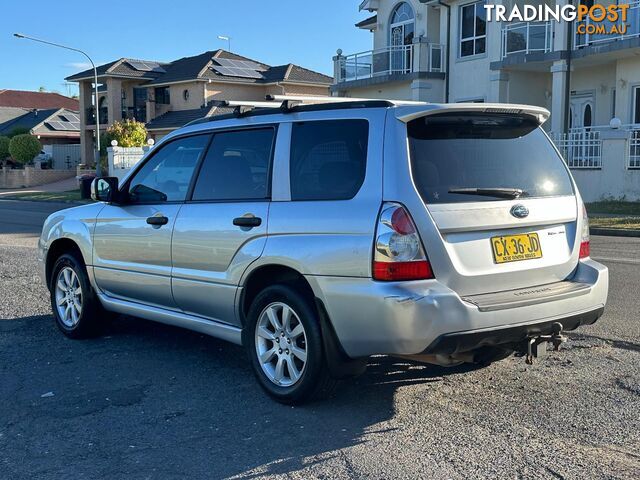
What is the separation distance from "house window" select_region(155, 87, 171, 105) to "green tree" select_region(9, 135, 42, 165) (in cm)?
851

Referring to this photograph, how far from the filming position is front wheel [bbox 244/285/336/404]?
4.40m

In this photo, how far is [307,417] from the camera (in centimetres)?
443

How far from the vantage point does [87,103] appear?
175 feet

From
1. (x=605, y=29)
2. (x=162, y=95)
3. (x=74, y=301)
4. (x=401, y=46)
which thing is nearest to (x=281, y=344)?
(x=74, y=301)

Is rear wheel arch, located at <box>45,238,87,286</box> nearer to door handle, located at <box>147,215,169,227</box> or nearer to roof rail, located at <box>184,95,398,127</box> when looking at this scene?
door handle, located at <box>147,215,169,227</box>

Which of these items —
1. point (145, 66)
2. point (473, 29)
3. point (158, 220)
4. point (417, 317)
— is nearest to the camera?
point (417, 317)

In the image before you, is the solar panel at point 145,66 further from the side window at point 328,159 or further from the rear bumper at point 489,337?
the rear bumper at point 489,337

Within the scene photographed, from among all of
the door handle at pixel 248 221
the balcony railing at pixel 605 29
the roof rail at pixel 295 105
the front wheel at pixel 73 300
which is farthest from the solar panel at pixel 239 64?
the door handle at pixel 248 221

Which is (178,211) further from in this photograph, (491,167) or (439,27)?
(439,27)

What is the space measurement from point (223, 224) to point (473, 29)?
24.2m

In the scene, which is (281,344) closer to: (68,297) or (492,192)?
(492,192)

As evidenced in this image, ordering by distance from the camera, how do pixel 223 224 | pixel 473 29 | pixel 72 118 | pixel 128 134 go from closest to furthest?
pixel 223 224
pixel 473 29
pixel 128 134
pixel 72 118

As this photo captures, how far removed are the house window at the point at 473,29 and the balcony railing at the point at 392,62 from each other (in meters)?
0.94

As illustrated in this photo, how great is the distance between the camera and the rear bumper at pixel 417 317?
13.0 feet
